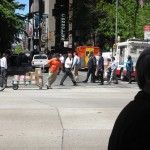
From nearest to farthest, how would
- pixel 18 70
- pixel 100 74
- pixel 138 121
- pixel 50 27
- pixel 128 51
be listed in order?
pixel 138 121, pixel 100 74, pixel 128 51, pixel 18 70, pixel 50 27

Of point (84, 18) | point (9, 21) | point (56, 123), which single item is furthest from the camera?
point (84, 18)

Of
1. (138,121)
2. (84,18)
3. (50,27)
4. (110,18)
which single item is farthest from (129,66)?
(50,27)

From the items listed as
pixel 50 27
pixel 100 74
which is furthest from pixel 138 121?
pixel 50 27

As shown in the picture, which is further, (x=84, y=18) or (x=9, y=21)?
(x=84, y=18)

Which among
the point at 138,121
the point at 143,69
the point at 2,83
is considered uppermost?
the point at 143,69

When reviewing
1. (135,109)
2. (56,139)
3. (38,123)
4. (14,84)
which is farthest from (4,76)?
(135,109)

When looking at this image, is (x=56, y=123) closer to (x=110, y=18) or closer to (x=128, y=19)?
(x=128, y=19)

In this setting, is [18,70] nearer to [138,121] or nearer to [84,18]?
[84,18]

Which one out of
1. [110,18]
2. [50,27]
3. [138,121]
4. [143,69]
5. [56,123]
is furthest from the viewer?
[50,27]

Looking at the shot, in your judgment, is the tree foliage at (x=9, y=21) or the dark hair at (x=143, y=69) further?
the tree foliage at (x=9, y=21)

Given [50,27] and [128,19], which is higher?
[50,27]

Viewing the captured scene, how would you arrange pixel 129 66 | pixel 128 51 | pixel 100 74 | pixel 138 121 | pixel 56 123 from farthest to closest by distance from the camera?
pixel 128 51, pixel 129 66, pixel 100 74, pixel 56 123, pixel 138 121

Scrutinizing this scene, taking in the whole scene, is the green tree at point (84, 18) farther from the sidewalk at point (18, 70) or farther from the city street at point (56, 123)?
the city street at point (56, 123)

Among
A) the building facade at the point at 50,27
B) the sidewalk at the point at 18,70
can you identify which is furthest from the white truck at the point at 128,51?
the building facade at the point at 50,27
